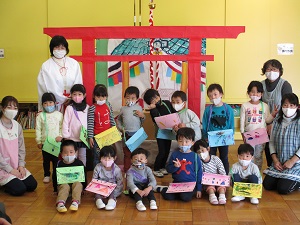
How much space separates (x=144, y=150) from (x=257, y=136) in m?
1.15

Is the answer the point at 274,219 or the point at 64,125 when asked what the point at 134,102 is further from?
the point at 274,219

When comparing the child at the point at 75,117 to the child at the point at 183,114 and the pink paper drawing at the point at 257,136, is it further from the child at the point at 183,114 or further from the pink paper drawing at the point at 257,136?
the pink paper drawing at the point at 257,136

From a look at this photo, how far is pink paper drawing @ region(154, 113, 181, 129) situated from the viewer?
4.50 meters

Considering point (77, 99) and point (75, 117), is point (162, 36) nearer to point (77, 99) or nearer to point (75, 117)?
point (77, 99)

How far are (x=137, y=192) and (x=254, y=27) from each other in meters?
4.09

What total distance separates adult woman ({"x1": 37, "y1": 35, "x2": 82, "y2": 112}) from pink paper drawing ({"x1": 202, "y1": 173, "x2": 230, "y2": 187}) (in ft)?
5.11

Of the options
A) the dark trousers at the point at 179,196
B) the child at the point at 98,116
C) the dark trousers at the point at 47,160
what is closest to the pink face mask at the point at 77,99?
the child at the point at 98,116

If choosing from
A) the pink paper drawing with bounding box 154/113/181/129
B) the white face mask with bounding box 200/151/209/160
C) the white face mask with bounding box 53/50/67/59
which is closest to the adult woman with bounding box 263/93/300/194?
the white face mask with bounding box 200/151/209/160

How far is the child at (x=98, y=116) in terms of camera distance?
14.8 ft

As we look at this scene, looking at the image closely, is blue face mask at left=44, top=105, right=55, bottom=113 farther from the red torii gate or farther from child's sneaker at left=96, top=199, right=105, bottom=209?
child's sneaker at left=96, top=199, right=105, bottom=209

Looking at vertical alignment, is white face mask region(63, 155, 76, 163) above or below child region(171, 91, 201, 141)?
below

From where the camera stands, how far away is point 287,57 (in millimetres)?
7062

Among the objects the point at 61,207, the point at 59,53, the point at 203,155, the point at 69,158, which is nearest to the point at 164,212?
the point at 203,155

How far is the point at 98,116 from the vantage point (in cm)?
454
